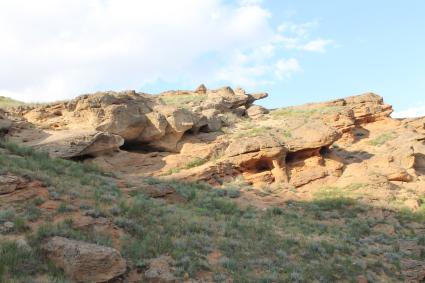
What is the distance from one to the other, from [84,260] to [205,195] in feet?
37.2

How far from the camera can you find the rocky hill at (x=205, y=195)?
11008 millimetres

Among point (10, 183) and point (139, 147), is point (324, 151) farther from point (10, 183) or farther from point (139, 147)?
point (10, 183)

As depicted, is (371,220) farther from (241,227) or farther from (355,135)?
(355,135)

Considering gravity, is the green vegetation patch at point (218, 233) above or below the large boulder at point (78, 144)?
below

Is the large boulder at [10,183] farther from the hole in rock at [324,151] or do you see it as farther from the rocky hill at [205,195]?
the hole in rock at [324,151]

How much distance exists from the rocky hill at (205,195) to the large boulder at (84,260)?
0.09ft

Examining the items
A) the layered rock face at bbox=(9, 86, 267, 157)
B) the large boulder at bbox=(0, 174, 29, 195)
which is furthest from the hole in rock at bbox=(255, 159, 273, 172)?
the large boulder at bbox=(0, 174, 29, 195)

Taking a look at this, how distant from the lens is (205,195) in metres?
20.3

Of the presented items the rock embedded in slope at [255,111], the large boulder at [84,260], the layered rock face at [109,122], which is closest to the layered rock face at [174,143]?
the layered rock face at [109,122]

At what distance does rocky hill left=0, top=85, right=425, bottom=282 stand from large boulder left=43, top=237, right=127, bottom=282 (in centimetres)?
3

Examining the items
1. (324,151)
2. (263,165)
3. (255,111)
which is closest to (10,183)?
(263,165)

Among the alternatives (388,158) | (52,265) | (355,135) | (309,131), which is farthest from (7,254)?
(355,135)

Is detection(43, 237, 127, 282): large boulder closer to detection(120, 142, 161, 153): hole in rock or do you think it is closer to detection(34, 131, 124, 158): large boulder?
detection(34, 131, 124, 158): large boulder

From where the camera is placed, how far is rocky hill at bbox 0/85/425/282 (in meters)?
11.0
